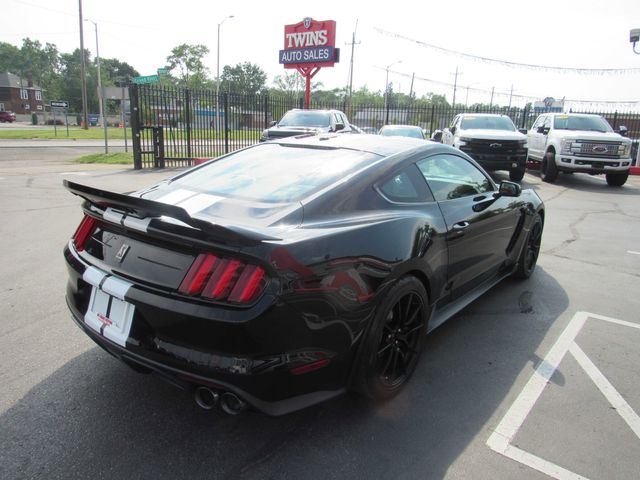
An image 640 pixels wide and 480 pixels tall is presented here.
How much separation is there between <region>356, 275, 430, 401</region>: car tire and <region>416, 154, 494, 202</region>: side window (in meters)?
0.87

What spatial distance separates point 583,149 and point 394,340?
12437 mm

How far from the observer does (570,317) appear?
420 cm

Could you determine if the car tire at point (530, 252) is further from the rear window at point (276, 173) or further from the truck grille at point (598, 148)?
the truck grille at point (598, 148)

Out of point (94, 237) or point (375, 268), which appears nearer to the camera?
point (375, 268)

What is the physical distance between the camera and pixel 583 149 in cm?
1277

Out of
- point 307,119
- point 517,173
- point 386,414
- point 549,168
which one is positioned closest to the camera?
point 386,414

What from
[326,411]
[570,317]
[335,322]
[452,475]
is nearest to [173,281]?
[335,322]

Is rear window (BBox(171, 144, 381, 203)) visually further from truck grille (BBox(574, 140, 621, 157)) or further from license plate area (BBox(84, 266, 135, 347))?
truck grille (BBox(574, 140, 621, 157))

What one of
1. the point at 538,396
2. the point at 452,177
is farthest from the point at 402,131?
the point at 538,396

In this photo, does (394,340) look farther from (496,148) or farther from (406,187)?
(496,148)

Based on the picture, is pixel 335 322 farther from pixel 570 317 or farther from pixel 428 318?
pixel 570 317

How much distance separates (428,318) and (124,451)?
1942 millimetres

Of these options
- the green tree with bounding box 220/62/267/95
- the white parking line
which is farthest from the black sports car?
the green tree with bounding box 220/62/267/95

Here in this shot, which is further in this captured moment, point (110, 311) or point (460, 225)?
point (460, 225)
